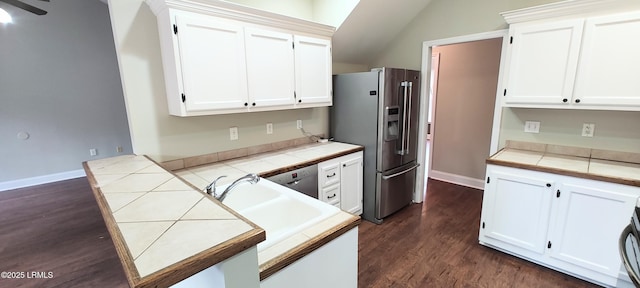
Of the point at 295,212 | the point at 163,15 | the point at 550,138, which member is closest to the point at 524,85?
the point at 550,138

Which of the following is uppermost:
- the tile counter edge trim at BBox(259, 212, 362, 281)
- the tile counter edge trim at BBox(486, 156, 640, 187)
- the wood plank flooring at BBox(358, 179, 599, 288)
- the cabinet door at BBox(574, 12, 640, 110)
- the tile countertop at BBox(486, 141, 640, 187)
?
the cabinet door at BBox(574, 12, 640, 110)

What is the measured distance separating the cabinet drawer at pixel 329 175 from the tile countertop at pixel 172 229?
51.1 inches

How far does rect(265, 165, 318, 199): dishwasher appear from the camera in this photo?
2.23 metres

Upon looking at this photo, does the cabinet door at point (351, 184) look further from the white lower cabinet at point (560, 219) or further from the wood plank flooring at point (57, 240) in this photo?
the wood plank flooring at point (57, 240)

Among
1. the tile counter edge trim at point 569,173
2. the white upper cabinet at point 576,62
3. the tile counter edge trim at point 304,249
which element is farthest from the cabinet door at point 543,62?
the tile counter edge trim at point 304,249

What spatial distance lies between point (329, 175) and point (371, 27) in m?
1.73

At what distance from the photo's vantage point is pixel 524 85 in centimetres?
233

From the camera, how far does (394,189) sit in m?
3.14

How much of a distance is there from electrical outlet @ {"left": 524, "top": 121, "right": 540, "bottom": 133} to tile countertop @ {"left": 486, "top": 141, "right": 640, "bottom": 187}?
0.13m

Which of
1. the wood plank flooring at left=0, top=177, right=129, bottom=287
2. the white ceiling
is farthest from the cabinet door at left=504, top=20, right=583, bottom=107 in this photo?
the wood plank flooring at left=0, top=177, right=129, bottom=287

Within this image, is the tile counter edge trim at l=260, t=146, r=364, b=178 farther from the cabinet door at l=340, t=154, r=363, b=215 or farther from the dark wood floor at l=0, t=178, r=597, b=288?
the dark wood floor at l=0, t=178, r=597, b=288

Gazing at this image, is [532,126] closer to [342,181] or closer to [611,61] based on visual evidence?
[611,61]

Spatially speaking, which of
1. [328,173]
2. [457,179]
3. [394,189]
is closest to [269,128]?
[328,173]

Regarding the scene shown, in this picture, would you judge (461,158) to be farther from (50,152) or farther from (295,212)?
(50,152)
